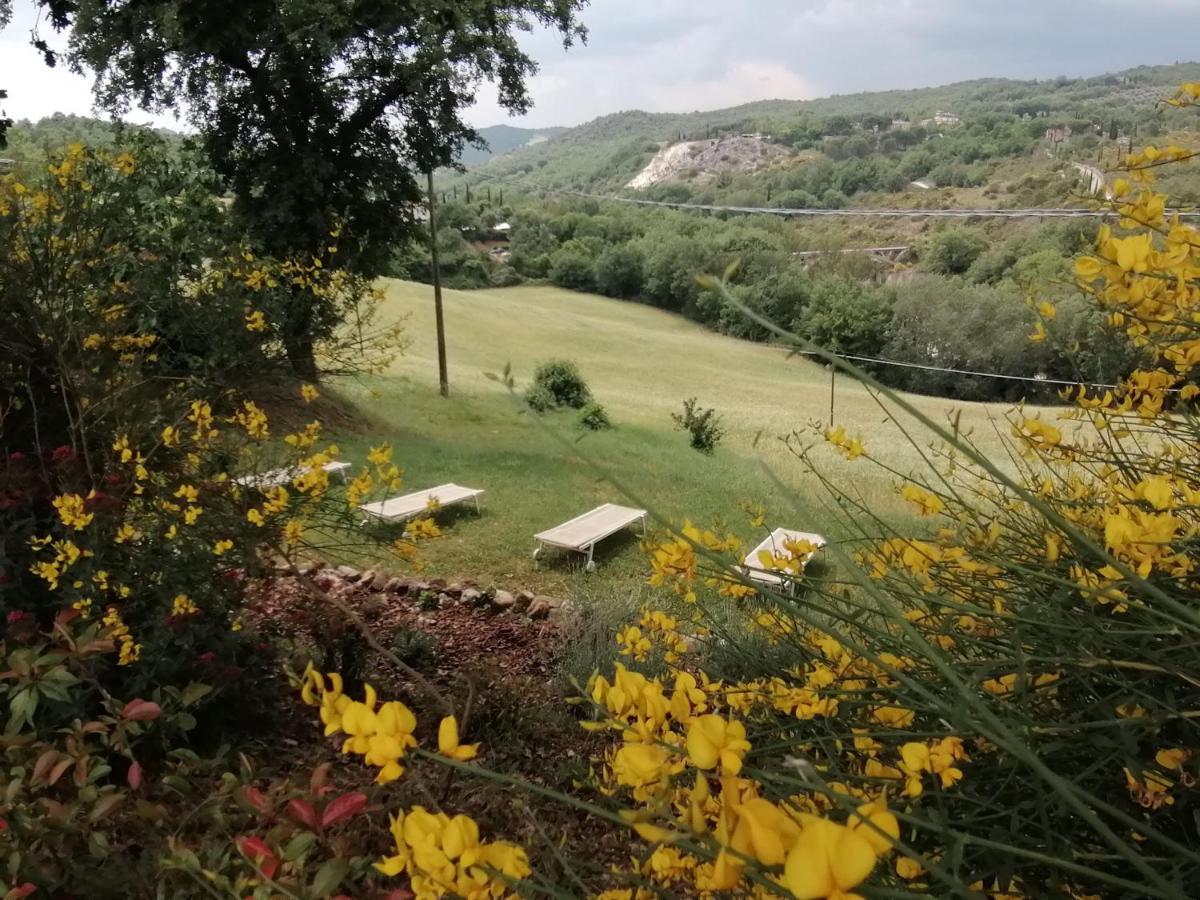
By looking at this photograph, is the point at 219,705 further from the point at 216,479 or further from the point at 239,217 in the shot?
the point at 239,217

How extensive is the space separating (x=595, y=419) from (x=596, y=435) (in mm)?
510

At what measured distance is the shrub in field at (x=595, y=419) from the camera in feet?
30.6

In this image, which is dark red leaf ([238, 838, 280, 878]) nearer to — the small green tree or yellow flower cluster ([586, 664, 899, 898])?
yellow flower cluster ([586, 664, 899, 898])

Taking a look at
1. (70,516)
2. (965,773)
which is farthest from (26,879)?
(965,773)

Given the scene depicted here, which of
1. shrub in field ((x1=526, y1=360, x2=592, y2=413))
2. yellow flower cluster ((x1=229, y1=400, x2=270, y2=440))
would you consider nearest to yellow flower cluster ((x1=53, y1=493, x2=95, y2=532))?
yellow flower cluster ((x1=229, y1=400, x2=270, y2=440))

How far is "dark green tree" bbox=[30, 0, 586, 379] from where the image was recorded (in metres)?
6.74

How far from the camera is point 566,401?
10.5 metres

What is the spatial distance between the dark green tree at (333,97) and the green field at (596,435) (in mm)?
1403

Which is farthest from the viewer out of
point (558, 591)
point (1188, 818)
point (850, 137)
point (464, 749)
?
point (850, 137)

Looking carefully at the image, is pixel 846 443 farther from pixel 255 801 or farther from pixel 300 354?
pixel 300 354

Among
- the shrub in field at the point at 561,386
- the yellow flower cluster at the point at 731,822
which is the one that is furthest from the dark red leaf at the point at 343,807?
the shrub in field at the point at 561,386

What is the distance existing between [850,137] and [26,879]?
90.4ft

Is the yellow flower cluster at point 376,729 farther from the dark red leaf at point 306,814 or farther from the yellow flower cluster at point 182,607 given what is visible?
the yellow flower cluster at point 182,607

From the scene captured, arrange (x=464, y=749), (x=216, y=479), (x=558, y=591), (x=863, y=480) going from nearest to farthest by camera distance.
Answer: (x=464, y=749) → (x=216, y=479) → (x=558, y=591) → (x=863, y=480)
